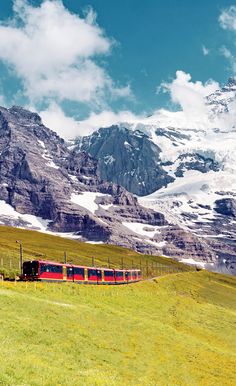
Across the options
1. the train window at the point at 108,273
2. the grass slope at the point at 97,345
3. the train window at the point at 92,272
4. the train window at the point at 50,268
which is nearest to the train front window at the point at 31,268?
the train window at the point at 50,268

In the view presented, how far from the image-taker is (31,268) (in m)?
80.5

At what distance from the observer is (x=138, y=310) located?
68.2 m

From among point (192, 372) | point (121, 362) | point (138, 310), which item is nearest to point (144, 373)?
point (121, 362)

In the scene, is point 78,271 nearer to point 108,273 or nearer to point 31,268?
point 31,268

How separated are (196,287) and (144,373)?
10667 cm

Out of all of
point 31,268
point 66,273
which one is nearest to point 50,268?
point 31,268

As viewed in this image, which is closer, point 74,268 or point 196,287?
point 74,268

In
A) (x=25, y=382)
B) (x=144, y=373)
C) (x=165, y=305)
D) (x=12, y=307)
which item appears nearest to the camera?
(x=25, y=382)

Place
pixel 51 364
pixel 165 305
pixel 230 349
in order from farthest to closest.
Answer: pixel 165 305 < pixel 230 349 < pixel 51 364

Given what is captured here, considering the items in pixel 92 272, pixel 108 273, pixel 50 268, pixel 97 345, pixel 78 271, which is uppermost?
pixel 50 268

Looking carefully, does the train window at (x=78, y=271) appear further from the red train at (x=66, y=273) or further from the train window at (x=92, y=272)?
the train window at (x=92, y=272)

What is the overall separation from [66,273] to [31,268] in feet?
28.0

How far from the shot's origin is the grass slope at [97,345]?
26344 millimetres

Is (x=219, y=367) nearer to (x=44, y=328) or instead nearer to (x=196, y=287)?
(x=44, y=328)
